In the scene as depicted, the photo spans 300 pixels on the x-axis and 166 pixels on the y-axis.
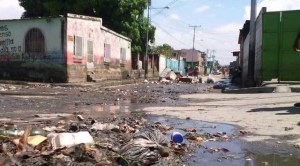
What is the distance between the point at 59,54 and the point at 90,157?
56.5ft

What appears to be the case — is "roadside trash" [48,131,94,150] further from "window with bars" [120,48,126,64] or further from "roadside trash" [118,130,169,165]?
"window with bars" [120,48,126,64]

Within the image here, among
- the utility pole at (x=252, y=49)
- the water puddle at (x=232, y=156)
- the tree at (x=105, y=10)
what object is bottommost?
the water puddle at (x=232, y=156)

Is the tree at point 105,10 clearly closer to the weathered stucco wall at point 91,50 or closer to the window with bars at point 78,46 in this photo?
the weathered stucco wall at point 91,50

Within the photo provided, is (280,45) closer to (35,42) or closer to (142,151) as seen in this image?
(35,42)

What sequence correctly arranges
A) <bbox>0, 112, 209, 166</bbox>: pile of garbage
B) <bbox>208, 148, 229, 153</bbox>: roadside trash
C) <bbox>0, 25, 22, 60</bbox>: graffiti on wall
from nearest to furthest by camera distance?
1. <bbox>0, 112, 209, 166</bbox>: pile of garbage
2. <bbox>208, 148, 229, 153</bbox>: roadside trash
3. <bbox>0, 25, 22, 60</bbox>: graffiti on wall

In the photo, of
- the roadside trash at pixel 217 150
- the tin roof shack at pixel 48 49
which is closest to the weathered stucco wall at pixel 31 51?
the tin roof shack at pixel 48 49

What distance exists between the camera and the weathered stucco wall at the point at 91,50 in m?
21.2

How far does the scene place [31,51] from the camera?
845 inches

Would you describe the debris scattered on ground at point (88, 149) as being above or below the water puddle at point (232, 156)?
above

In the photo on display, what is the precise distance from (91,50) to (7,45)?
4.65 meters

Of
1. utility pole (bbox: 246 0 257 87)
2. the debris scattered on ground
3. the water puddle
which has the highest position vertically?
utility pole (bbox: 246 0 257 87)

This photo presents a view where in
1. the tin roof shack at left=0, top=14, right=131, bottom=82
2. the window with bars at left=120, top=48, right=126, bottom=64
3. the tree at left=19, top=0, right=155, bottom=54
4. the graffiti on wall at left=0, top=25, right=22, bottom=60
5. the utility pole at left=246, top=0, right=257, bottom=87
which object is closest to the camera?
the utility pole at left=246, top=0, right=257, bottom=87

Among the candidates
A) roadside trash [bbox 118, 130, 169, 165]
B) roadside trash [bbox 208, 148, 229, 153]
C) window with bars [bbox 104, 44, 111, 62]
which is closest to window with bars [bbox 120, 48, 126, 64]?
window with bars [bbox 104, 44, 111, 62]

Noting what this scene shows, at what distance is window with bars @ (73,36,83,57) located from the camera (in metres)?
21.6
